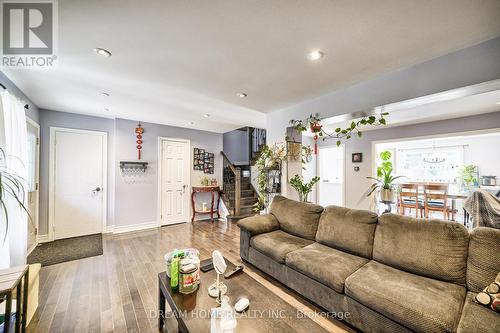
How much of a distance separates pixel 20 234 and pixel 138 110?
2.45 metres

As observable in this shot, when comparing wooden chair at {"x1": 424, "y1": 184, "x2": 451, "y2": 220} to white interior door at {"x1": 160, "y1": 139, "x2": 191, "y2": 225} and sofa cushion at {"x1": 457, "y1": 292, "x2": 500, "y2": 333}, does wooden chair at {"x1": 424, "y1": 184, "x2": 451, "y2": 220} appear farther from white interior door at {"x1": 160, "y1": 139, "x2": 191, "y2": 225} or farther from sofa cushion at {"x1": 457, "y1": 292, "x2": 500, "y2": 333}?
white interior door at {"x1": 160, "y1": 139, "x2": 191, "y2": 225}

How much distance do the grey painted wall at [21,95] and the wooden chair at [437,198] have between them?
7857 mm

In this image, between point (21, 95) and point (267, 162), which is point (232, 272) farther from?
point (21, 95)

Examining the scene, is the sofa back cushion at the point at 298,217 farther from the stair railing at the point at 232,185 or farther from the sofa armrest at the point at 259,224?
the stair railing at the point at 232,185

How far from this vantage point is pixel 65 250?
3.25 meters

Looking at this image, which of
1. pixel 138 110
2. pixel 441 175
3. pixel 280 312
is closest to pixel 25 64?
pixel 138 110

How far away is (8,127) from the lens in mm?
2014

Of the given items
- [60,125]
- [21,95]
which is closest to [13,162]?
[21,95]

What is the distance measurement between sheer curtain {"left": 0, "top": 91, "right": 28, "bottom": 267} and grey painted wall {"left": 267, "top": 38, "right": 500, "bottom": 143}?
3751 millimetres

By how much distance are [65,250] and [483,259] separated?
524cm

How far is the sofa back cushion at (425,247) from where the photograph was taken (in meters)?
1.58

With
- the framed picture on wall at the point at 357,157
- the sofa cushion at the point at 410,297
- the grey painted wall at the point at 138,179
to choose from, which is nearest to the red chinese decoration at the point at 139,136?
the grey painted wall at the point at 138,179

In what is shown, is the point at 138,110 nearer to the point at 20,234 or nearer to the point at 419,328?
the point at 20,234

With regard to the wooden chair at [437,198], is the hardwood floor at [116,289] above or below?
below
